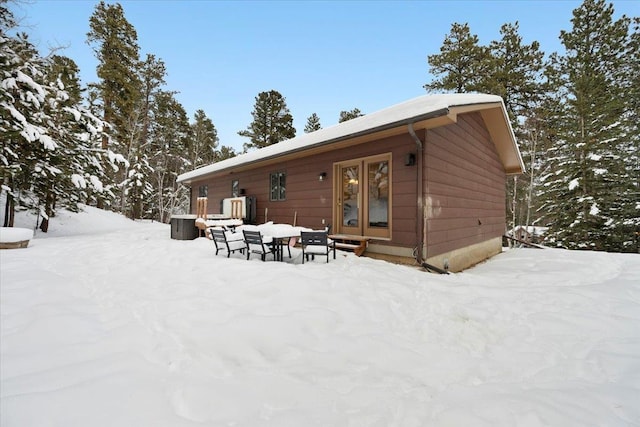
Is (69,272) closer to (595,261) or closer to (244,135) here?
(595,261)

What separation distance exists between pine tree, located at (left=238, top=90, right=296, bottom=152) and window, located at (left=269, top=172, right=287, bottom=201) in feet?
Result: 46.7

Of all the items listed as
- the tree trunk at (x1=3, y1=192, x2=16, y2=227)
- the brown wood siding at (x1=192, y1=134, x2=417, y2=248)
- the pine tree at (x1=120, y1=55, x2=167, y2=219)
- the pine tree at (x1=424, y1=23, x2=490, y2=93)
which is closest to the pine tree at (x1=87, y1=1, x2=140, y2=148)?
the pine tree at (x1=120, y1=55, x2=167, y2=219)

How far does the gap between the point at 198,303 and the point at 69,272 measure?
3.07 metres

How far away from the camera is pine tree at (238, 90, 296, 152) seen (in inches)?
882

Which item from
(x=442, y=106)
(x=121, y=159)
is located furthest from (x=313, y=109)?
(x=442, y=106)

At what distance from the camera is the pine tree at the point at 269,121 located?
882 inches

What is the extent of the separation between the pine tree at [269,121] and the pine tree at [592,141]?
17.8 m

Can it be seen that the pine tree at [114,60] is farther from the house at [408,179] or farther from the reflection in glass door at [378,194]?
the reflection in glass door at [378,194]

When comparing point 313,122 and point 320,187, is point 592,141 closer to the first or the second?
point 320,187

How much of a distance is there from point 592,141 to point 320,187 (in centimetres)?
1243

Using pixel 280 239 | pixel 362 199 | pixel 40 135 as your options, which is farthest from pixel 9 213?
pixel 362 199

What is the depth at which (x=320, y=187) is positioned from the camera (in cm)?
743

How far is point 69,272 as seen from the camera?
181 inches

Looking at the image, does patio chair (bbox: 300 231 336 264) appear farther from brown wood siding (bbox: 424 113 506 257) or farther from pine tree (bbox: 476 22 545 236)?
pine tree (bbox: 476 22 545 236)
